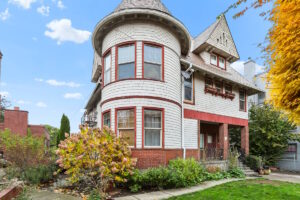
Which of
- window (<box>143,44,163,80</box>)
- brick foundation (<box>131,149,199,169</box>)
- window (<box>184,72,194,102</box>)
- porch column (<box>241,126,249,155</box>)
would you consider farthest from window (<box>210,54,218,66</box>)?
brick foundation (<box>131,149,199,169</box>)

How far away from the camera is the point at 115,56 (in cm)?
965

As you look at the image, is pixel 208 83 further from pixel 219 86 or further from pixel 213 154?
pixel 213 154

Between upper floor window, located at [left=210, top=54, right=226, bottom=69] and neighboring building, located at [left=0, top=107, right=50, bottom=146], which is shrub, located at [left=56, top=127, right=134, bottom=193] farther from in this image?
neighboring building, located at [left=0, top=107, right=50, bottom=146]

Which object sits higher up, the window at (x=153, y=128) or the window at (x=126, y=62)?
the window at (x=126, y=62)

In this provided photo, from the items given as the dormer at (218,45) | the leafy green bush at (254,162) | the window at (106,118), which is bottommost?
the leafy green bush at (254,162)

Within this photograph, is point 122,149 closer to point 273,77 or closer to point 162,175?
point 162,175

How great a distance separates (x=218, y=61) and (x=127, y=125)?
30.0 feet

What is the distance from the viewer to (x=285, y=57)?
2725 mm

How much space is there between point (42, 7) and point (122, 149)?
26.3 ft

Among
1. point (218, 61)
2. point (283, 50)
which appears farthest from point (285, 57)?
point (218, 61)

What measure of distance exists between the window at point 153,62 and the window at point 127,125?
1823mm

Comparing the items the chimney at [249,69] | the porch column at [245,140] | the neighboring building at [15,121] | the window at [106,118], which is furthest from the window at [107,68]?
the chimney at [249,69]

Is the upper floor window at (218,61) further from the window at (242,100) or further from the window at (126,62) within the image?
the window at (126,62)

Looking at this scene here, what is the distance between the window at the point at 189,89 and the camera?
1180 cm
